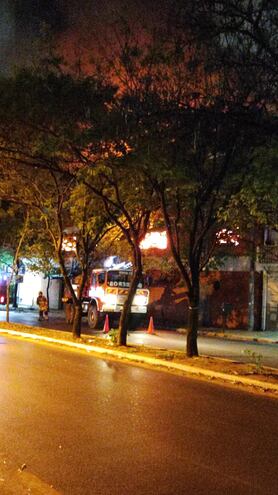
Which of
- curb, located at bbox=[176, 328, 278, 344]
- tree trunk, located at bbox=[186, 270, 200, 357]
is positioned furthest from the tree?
curb, located at bbox=[176, 328, 278, 344]

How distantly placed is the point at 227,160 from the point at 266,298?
15.5 m

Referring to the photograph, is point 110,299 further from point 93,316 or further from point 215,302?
point 215,302

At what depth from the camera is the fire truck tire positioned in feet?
88.2

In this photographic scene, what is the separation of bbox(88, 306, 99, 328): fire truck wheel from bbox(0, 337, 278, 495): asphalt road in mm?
14908

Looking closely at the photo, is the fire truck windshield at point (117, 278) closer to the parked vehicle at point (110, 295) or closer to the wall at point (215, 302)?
the parked vehicle at point (110, 295)

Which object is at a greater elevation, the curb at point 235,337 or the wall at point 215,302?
the wall at point 215,302

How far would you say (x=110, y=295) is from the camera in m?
26.6

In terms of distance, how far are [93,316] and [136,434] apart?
2021 centimetres

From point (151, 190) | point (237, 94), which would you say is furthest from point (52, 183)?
point (237, 94)

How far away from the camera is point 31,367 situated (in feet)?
→ 40.9

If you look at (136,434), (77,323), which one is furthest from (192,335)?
(136,434)

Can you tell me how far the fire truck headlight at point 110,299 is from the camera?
2647 cm

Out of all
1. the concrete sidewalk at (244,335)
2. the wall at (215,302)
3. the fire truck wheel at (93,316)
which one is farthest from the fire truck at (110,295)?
the wall at (215,302)

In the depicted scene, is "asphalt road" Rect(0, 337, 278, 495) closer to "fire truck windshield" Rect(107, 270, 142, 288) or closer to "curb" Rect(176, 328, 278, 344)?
"curb" Rect(176, 328, 278, 344)
